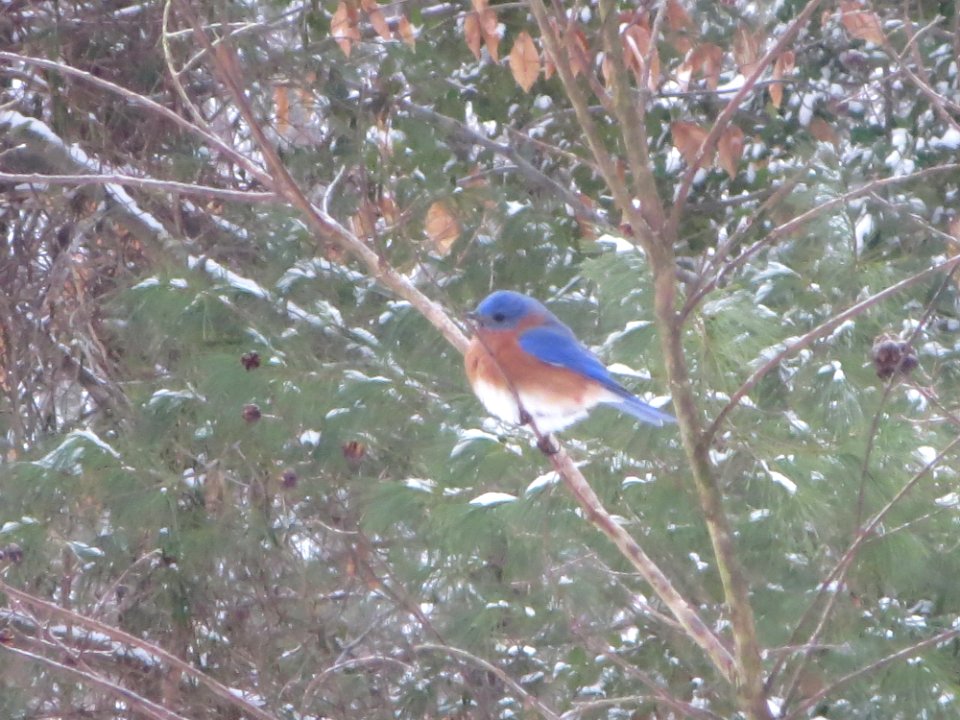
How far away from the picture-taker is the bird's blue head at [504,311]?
9.94ft

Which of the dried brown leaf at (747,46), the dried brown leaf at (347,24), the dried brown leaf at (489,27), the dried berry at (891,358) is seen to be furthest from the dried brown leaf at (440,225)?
the dried berry at (891,358)

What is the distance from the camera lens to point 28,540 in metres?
3.81

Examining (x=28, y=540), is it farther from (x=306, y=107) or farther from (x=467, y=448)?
(x=306, y=107)

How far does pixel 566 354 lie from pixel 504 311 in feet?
0.63

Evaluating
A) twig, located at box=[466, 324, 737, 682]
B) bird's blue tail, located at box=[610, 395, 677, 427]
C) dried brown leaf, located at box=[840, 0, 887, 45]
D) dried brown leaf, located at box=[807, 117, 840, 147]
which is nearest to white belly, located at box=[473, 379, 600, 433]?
bird's blue tail, located at box=[610, 395, 677, 427]

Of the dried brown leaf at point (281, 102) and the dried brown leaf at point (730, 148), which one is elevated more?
the dried brown leaf at point (281, 102)

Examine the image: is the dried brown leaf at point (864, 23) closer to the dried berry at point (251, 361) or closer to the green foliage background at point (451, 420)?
the green foliage background at point (451, 420)

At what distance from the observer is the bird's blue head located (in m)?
3.03

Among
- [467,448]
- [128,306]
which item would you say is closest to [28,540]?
[128,306]

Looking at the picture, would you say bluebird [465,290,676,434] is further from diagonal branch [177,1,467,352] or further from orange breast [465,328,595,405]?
diagonal branch [177,1,467,352]

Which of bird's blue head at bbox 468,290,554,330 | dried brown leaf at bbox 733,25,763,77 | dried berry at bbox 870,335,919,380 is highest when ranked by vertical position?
dried berry at bbox 870,335,919,380

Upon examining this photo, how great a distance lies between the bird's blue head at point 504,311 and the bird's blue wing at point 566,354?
0.05 m

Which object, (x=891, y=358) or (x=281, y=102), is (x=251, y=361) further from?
(x=891, y=358)

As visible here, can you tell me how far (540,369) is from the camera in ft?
9.77
